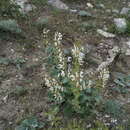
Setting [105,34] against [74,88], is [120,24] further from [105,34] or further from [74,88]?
[74,88]

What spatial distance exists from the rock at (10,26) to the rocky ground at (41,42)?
0.04 m

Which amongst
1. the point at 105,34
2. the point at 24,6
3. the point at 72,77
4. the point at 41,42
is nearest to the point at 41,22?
the point at 41,42

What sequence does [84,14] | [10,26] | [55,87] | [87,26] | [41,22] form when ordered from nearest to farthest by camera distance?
[55,87], [10,26], [41,22], [87,26], [84,14]

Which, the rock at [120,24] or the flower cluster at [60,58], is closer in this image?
the flower cluster at [60,58]

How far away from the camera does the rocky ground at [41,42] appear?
15.9ft

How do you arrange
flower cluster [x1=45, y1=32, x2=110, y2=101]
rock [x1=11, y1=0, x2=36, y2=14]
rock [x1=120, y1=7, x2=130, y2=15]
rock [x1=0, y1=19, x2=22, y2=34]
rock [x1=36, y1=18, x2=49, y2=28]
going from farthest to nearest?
1. rock [x1=120, y1=7, x2=130, y2=15]
2. rock [x1=11, y1=0, x2=36, y2=14]
3. rock [x1=36, y1=18, x2=49, y2=28]
4. rock [x1=0, y1=19, x2=22, y2=34]
5. flower cluster [x1=45, y1=32, x2=110, y2=101]

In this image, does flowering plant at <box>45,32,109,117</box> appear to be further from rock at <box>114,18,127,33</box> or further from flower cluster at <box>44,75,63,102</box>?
rock at <box>114,18,127,33</box>

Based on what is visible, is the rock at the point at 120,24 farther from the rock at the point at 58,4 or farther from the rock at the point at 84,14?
the rock at the point at 58,4

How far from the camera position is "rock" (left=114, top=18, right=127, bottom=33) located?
6.87 meters

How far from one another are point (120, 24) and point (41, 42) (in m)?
1.85

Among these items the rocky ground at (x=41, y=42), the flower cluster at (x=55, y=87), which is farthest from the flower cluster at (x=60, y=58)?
the rocky ground at (x=41, y=42)

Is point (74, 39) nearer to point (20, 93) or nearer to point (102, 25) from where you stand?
point (102, 25)

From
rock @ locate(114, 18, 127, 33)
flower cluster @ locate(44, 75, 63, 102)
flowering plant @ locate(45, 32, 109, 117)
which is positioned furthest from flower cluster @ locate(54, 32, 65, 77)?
rock @ locate(114, 18, 127, 33)

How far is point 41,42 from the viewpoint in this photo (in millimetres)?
6234
